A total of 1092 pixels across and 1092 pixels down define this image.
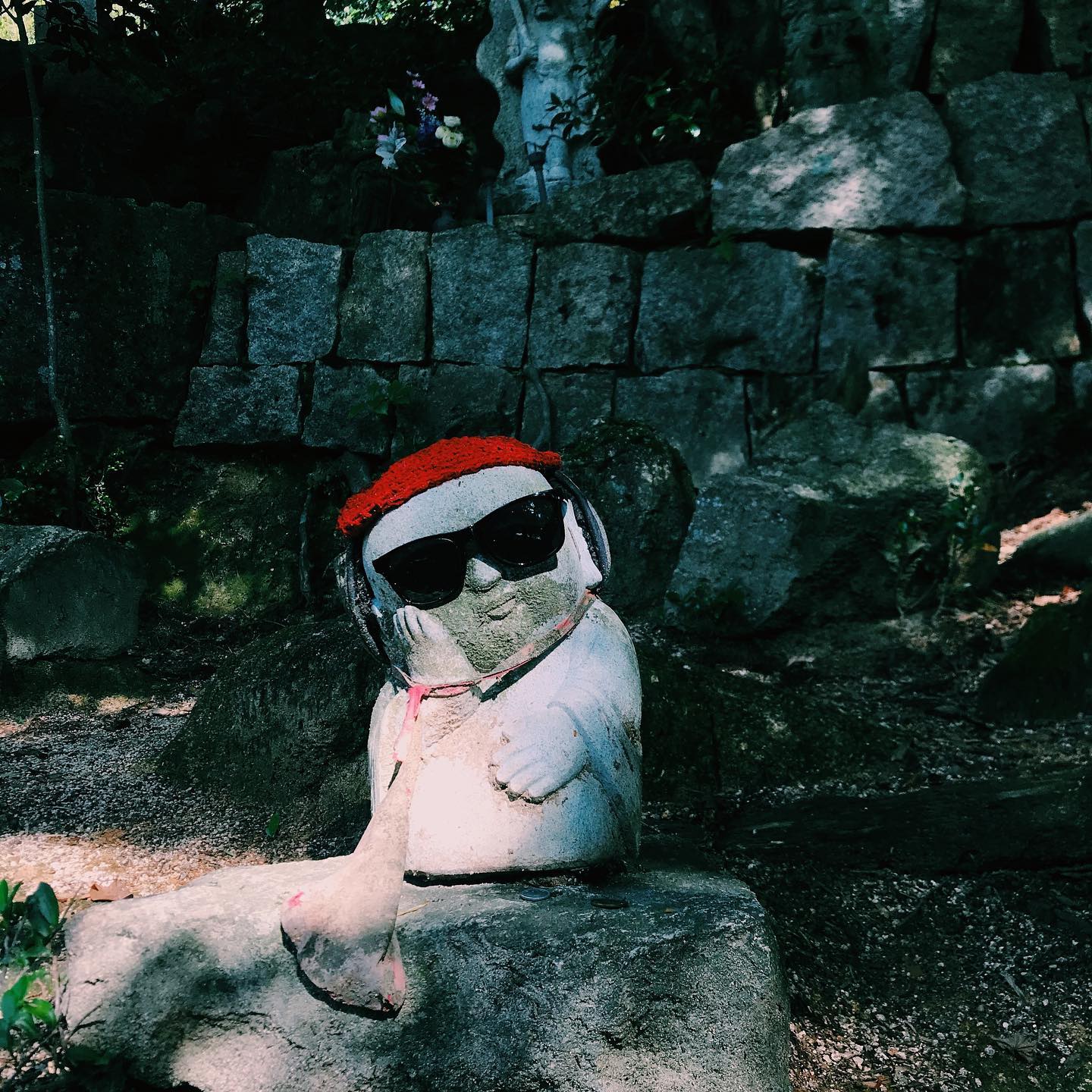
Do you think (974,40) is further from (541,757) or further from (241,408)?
(541,757)

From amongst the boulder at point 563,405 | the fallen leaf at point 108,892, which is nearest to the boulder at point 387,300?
the boulder at point 563,405

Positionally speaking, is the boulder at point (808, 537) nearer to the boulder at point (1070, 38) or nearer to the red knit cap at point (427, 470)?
the red knit cap at point (427, 470)

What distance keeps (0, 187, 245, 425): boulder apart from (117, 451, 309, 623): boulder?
0.39 m

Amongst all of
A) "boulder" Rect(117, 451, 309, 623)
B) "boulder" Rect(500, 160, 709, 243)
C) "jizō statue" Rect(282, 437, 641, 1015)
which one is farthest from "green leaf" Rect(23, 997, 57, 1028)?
"boulder" Rect(500, 160, 709, 243)

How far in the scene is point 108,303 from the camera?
5598 millimetres

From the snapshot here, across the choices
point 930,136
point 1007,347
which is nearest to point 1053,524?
point 1007,347

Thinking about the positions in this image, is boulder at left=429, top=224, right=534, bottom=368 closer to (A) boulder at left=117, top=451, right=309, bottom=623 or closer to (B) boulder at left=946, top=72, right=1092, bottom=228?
(A) boulder at left=117, top=451, right=309, bottom=623

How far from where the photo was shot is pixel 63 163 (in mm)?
6289

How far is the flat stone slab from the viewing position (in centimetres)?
158

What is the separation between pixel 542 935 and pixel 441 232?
4573mm

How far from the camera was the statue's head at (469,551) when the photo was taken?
6.55 ft

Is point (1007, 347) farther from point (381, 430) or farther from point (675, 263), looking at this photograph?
point (381, 430)

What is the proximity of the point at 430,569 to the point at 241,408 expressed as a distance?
4111mm

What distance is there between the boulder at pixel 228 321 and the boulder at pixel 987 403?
3365 millimetres
